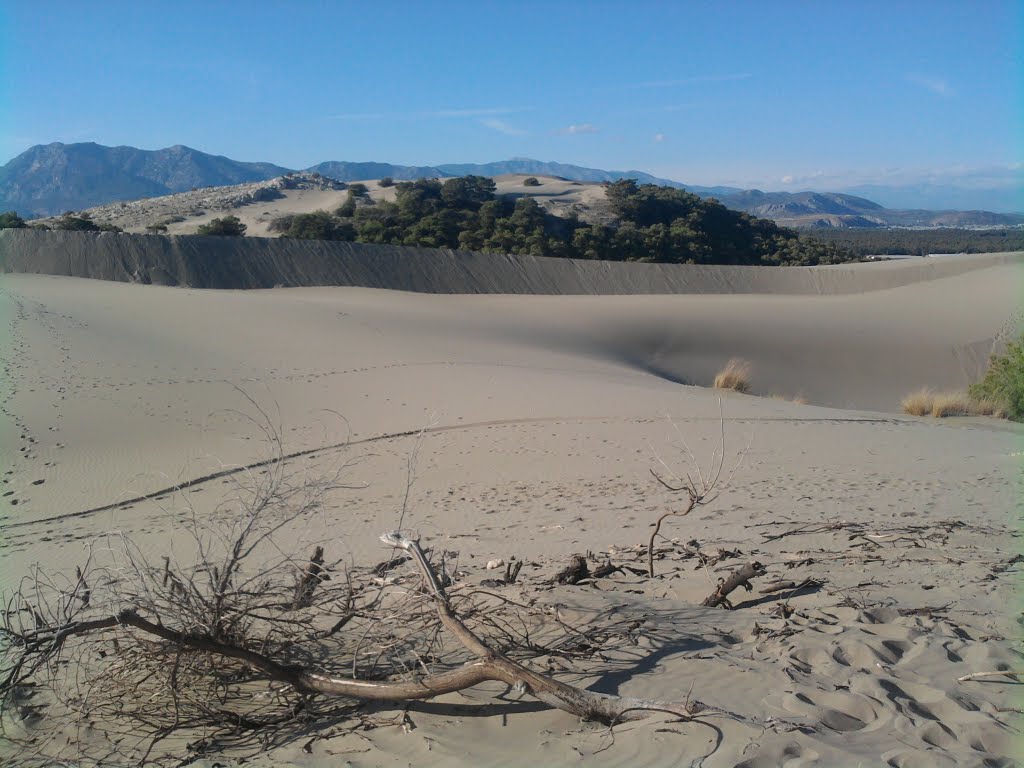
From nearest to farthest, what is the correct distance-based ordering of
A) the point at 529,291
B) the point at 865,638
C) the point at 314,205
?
the point at 865,638, the point at 529,291, the point at 314,205

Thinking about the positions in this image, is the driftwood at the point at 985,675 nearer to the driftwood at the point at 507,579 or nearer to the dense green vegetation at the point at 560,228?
the driftwood at the point at 507,579

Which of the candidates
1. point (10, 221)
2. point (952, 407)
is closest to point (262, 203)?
point (10, 221)

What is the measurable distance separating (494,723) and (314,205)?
66.3 metres

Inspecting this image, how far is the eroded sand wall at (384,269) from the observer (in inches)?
1134

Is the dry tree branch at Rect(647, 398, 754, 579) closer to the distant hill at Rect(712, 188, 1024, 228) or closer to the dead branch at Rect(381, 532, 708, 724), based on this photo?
the dead branch at Rect(381, 532, 708, 724)

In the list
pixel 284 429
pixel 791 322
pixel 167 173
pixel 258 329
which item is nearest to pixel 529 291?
pixel 791 322

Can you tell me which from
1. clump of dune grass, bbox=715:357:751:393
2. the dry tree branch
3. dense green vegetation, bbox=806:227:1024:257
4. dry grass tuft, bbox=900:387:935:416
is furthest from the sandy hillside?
the dry tree branch

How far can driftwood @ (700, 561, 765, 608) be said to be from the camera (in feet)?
16.2

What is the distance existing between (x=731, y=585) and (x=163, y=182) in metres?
113

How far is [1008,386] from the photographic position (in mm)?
16969

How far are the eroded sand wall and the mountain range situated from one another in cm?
332

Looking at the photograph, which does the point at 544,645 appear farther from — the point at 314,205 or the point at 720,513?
the point at 314,205

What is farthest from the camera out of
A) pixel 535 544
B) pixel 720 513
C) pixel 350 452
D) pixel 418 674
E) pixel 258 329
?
pixel 258 329

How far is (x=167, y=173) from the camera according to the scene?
357 ft
